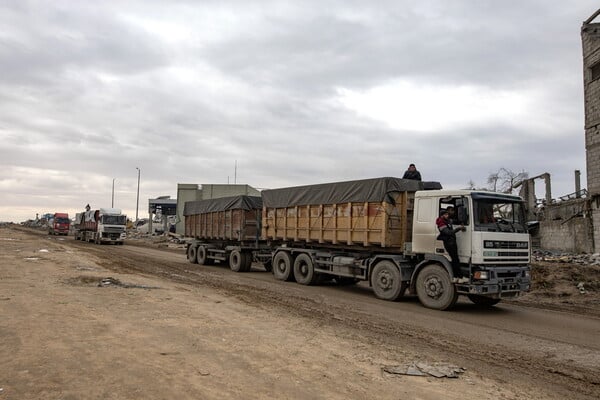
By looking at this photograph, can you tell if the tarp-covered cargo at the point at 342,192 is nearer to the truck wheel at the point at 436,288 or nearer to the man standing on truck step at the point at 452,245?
the man standing on truck step at the point at 452,245

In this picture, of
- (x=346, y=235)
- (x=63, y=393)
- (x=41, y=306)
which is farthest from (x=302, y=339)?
(x=346, y=235)

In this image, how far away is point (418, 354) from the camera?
6.43 meters

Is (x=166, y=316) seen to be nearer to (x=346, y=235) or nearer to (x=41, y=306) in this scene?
(x=41, y=306)

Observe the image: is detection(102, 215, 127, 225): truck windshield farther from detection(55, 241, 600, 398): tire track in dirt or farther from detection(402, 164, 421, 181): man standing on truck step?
detection(402, 164, 421, 181): man standing on truck step

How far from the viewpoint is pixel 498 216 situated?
1048 centimetres

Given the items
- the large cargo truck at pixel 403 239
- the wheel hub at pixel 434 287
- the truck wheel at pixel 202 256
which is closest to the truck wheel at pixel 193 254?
the truck wheel at pixel 202 256

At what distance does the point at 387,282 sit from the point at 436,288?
1534mm

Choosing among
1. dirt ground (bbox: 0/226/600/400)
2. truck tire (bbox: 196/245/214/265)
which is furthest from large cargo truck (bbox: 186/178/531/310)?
truck tire (bbox: 196/245/214/265)

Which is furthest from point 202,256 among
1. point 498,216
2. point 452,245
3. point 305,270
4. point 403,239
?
point 498,216

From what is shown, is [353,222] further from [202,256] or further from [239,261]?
[202,256]

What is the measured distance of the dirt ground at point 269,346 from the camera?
4.64m

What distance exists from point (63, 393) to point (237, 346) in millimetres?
2404

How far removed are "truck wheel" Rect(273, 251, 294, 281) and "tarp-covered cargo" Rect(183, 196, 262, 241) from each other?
269 centimetres

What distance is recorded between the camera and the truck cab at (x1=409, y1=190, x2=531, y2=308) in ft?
32.4
